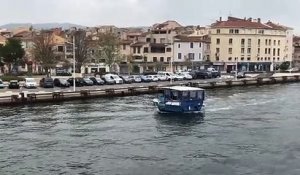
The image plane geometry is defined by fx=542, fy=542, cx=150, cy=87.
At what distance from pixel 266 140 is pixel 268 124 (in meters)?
7.64

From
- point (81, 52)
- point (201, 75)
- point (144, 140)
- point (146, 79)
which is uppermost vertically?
point (81, 52)

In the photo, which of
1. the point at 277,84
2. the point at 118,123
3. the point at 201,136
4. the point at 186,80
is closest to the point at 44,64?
the point at 186,80

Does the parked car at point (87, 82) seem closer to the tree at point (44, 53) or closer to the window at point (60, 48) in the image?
the tree at point (44, 53)

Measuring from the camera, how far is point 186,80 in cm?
9125

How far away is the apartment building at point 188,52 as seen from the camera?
4604 inches

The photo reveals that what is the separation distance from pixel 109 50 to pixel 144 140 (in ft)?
210

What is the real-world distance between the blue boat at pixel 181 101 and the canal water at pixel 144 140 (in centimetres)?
126

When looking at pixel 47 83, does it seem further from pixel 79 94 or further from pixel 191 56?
pixel 191 56

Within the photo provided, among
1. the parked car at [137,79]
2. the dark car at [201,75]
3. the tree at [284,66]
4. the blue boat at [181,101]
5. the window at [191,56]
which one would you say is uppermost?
the window at [191,56]

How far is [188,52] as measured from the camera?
11900 centimetres

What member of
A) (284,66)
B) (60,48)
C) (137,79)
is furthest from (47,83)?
(284,66)

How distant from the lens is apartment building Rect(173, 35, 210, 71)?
384ft

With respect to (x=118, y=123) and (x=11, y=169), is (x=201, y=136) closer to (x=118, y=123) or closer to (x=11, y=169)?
(x=118, y=123)

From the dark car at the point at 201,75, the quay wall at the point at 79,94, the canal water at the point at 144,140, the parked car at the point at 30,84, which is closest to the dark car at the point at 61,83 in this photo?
the parked car at the point at 30,84
